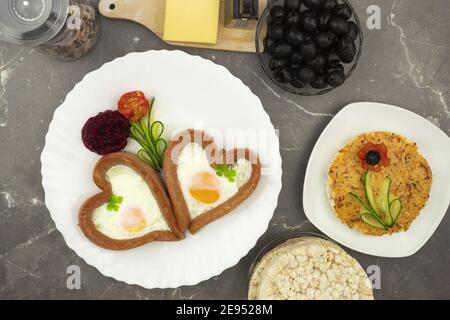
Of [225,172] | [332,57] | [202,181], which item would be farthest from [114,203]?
[332,57]

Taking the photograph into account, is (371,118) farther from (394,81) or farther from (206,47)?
(206,47)

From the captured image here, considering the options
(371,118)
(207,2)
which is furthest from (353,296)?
(207,2)

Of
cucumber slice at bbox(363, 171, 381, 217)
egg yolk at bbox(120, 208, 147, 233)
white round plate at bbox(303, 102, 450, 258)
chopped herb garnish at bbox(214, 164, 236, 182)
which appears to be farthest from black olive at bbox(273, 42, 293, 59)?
egg yolk at bbox(120, 208, 147, 233)

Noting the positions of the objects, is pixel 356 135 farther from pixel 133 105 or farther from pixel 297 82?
pixel 133 105

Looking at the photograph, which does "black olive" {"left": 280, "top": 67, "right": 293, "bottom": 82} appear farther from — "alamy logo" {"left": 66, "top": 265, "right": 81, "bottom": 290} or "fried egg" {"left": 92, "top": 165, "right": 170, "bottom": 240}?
"alamy logo" {"left": 66, "top": 265, "right": 81, "bottom": 290}

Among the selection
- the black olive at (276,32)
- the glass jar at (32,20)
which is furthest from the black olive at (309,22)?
the glass jar at (32,20)
